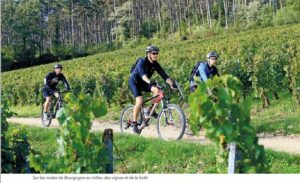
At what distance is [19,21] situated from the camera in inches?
2124

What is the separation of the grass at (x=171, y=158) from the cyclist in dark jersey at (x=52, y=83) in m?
2.90

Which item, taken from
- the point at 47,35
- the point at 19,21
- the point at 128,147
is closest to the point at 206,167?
the point at 128,147

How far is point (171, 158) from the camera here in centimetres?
698

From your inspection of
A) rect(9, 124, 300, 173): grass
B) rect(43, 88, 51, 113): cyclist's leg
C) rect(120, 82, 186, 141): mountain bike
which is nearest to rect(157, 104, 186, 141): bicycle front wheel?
rect(120, 82, 186, 141): mountain bike

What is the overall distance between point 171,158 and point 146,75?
1.58 metres

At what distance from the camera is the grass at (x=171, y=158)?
6.48 meters

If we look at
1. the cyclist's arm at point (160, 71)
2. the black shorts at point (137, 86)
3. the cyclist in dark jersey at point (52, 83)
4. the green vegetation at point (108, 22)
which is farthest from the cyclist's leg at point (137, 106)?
the green vegetation at point (108, 22)

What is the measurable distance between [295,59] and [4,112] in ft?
25.2

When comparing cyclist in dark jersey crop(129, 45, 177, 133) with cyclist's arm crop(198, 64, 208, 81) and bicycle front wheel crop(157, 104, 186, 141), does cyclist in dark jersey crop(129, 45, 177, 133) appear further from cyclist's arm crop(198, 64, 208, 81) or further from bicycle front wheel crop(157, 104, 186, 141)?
cyclist's arm crop(198, 64, 208, 81)

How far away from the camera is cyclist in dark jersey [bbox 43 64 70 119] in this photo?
10961 millimetres

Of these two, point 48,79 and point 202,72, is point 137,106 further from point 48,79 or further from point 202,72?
point 48,79

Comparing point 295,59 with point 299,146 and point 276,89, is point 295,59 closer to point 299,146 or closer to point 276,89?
point 276,89

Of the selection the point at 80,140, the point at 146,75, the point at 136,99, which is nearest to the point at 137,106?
the point at 136,99

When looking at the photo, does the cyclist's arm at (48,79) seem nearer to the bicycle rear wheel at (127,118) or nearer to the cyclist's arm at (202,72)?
the bicycle rear wheel at (127,118)
